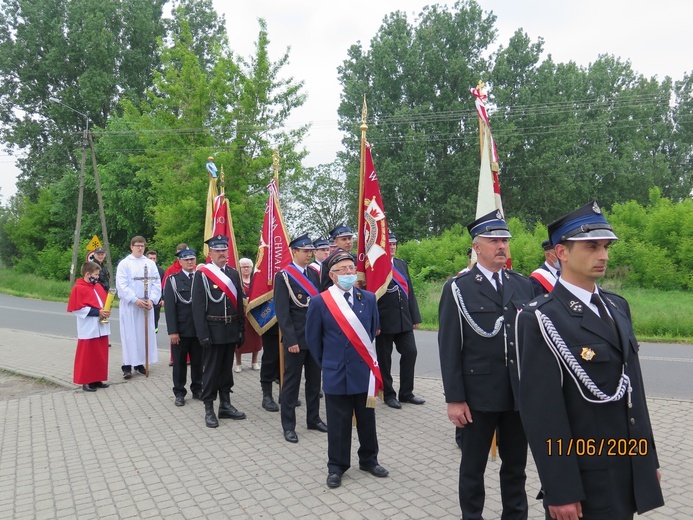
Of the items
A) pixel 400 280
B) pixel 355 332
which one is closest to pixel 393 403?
pixel 400 280

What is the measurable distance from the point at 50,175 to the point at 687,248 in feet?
122

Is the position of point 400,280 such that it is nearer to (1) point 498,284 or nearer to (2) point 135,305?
(1) point 498,284

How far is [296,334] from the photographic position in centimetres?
675

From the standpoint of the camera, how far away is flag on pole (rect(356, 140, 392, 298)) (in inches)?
290

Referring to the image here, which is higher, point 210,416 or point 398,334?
point 398,334

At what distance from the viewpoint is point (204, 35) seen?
43344 mm

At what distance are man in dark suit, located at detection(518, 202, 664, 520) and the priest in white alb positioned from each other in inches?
326

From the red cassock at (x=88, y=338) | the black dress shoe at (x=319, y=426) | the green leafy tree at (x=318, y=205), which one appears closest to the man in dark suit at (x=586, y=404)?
the black dress shoe at (x=319, y=426)

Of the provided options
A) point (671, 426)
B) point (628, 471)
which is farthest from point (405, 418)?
point (628, 471)

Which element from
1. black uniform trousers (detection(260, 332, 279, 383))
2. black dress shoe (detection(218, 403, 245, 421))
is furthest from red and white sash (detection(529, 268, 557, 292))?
black dress shoe (detection(218, 403, 245, 421))

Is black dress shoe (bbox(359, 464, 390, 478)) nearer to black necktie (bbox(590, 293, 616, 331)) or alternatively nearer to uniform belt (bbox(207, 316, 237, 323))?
uniform belt (bbox(207, 316, 237, 323))

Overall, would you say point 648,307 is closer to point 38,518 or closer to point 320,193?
point 38,518

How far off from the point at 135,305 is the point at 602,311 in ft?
28.5

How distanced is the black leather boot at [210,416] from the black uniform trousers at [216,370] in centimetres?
7
